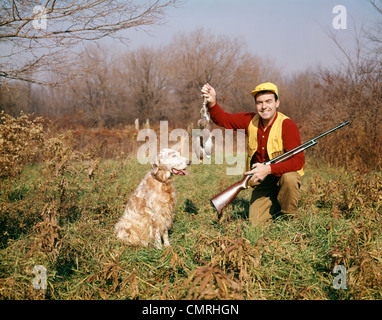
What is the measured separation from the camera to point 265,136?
4.12 m

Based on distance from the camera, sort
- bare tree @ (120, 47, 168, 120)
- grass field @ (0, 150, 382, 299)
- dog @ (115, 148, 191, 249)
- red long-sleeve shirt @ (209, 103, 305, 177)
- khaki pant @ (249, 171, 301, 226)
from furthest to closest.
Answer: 1. bare tree @ (120, 47, 168, 120)
2. khaki pant @ (249, 171, 301, 226)
3. red long-sleeve shirt @ (209, 103, 305, 177)
4. dog @ (115, 148, 191, 249)
5. grass field @ (0, 150, 382, 299)

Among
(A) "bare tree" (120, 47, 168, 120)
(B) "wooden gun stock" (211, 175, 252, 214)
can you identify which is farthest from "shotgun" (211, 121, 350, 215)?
(A) "bare tree" (120, 47, 168, 120)

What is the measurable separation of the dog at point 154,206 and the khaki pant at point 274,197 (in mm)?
1253

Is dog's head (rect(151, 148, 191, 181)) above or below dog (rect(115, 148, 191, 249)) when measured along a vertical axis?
above

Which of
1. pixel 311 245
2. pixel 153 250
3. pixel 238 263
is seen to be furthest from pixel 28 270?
pixel 311 245

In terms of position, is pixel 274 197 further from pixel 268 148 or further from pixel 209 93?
pixel 209 93

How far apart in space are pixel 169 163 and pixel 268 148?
4.95 ft

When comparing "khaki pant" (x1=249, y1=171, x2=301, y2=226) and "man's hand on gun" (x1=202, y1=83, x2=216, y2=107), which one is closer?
"man's hand on gun" (x1=202, y1=83, x2=216, y2=107)

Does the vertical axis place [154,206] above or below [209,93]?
below

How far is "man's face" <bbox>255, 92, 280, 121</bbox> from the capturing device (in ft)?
12.8

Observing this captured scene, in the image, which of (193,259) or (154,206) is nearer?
(193,259)

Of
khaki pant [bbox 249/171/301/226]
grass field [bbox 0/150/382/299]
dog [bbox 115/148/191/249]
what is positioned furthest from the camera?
khaki pant [bbox 249/171/301/226]

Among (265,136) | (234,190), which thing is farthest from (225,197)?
(265,136)

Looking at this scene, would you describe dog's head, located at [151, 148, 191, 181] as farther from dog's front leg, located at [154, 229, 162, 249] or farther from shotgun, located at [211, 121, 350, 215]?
dog's front leg, located at [154, 229, 162, 249]
